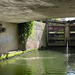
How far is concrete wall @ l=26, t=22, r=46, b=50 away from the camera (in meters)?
9.05

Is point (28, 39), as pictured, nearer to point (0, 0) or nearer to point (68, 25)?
point (68, 25)

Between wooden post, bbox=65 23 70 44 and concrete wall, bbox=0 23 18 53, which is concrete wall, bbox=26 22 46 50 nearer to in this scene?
concrete wall, bbox=0 23 18 53

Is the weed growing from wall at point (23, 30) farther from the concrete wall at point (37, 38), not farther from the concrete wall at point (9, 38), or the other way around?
the concrete wall at point (37, 38)

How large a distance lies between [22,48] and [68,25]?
19.3ft

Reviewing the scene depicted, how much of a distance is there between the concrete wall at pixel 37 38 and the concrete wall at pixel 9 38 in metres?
1.11

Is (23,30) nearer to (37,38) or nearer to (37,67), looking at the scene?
(37,38)

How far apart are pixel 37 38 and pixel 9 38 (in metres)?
3.34

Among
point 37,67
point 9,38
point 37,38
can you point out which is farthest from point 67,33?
point 37,67

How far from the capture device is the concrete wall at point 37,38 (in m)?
9.05

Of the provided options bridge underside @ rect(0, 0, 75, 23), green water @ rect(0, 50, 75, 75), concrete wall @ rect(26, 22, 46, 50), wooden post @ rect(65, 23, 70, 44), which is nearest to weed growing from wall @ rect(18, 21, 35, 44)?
concrete wall @ rect(26, 22, 46, 50)

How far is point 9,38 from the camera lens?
24.1ft

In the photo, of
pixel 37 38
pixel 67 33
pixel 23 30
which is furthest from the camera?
pixel 67 33

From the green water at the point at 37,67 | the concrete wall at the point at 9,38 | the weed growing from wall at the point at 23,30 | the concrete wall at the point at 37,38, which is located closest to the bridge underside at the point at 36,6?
the green water at the point at 37,67

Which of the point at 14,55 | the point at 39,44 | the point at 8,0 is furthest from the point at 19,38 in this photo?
the point at 8,0
